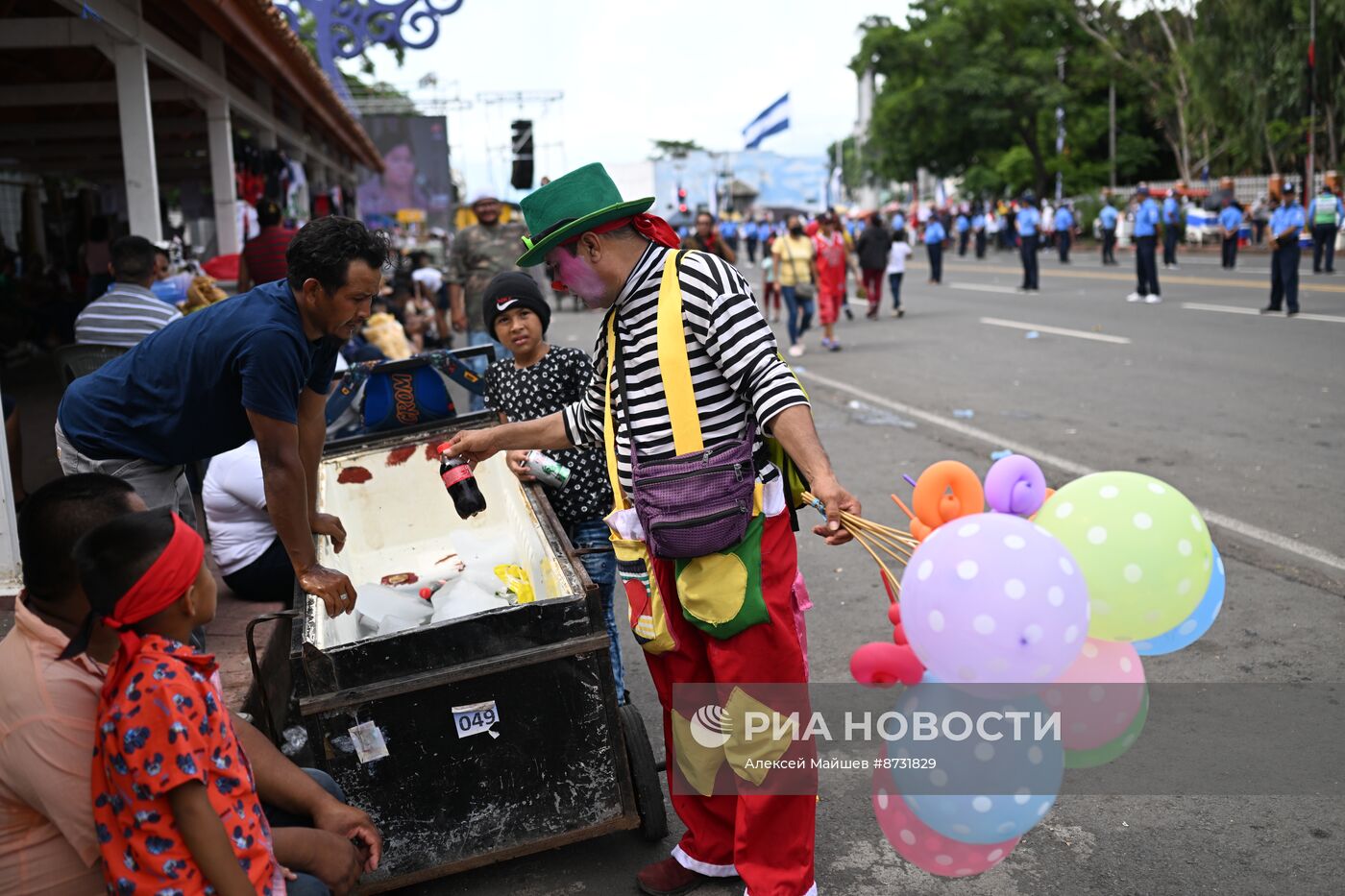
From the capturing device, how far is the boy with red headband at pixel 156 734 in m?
2.07

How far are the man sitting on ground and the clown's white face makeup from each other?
4309mm

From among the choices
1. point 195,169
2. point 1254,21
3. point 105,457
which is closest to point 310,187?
point 195,169

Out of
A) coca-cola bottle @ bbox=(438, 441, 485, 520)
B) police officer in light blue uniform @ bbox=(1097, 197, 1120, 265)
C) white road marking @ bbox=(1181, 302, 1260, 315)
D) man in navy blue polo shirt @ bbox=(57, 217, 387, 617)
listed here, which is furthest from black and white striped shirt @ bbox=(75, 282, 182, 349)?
police officer in light blue uniform @ bbox=(1097, 197, 1120, 265)

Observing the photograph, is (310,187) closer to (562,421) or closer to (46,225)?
(46,225)

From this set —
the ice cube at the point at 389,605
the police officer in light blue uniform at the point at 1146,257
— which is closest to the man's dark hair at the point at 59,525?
the ice cube at the point at 389,605

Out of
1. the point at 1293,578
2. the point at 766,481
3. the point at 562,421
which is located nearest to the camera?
the point at 766,481

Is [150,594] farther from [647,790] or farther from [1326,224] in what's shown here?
[1326,224]

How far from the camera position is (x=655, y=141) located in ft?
415

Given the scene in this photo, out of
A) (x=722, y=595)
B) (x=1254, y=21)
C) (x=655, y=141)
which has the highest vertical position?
(x=655, y=141)

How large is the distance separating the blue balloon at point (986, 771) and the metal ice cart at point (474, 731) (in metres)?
0.92

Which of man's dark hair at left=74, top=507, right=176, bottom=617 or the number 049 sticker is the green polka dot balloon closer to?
the number 049 sticker

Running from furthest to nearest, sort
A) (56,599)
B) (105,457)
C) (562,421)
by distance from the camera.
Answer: (105,457) < (562,421) < (56,599)

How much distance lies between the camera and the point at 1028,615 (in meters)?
2.49

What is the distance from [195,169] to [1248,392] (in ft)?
59.0
